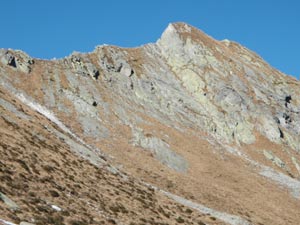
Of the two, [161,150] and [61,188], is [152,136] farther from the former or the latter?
[61,188]

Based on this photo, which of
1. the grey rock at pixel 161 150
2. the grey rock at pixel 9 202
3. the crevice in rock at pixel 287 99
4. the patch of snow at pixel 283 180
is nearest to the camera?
the grey rock at pixel 9 202

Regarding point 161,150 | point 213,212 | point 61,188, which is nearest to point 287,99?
point 161,150

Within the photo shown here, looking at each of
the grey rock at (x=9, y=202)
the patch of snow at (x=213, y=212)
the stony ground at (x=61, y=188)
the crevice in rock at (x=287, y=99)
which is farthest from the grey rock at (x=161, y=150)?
the crevice in rock at (x=287, y=99)

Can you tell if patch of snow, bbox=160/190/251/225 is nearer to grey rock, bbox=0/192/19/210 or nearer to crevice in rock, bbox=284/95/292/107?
grey rock, bbox=0/192/19/210

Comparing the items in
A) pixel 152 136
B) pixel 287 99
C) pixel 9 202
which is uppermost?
pixel 287 99

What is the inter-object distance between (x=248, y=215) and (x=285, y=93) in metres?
61.6

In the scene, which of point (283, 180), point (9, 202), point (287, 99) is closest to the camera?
point (9, 202)

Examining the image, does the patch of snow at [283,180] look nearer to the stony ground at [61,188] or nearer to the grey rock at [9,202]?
the stony ground at [61,188]

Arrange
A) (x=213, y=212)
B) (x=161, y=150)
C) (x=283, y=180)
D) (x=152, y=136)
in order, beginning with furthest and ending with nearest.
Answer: (x=283, y=180), (x=152, y=136), (x=161, y=150), (x=213, y=212)

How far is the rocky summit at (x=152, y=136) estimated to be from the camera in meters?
39.7

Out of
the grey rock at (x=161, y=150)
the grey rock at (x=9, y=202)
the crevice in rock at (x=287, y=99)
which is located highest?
the crevice in rock at (x=287, y=99)

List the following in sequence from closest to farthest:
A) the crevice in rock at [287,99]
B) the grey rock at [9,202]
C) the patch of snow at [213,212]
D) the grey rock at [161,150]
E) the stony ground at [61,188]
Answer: the grey rock at [9,202] < the stony ground at [61,188] < the patch of snow at [213,212] < the grey rock at [161,150] < the crevice in rock at [287,99]

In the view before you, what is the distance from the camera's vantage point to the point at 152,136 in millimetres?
73188

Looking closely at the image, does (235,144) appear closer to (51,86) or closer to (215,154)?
(215,154)
